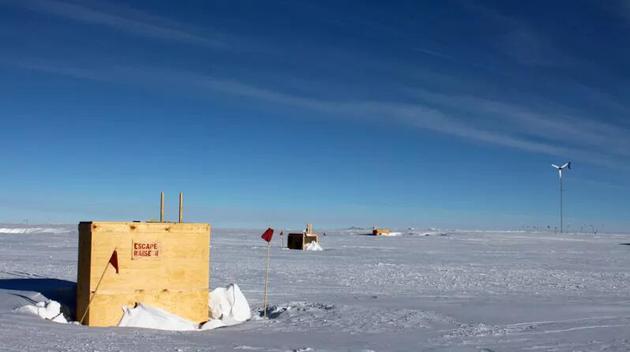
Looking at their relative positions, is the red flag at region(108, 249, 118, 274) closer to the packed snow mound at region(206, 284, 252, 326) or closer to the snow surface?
the snow surface

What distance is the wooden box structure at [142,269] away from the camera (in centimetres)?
1159

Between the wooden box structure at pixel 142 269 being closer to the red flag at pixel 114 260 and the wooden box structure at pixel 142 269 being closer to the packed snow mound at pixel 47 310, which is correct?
the red flag at pixel 114 260

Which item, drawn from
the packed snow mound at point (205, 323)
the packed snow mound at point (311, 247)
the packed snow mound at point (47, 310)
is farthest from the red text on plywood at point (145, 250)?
the packed snow mound at point (311, 247)

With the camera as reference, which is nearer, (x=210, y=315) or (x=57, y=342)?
(x=57, y=342)

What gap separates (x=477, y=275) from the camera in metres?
22.7

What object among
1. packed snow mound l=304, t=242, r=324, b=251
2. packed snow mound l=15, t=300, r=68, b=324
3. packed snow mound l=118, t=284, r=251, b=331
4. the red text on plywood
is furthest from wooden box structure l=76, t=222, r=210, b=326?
packed snow mound l=304, t=242, r=324, b=251

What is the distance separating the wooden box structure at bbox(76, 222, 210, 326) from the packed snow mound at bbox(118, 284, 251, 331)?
23 centimetres

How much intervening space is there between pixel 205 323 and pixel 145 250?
1.70 m

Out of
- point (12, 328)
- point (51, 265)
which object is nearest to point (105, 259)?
point (12, 328)

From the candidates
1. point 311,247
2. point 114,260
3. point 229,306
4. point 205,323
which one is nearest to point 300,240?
point 311,247

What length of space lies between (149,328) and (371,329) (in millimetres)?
3663

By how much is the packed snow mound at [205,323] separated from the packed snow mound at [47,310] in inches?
42.3

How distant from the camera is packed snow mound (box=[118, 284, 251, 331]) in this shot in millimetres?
11516

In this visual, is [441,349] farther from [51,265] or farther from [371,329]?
[51,265]
